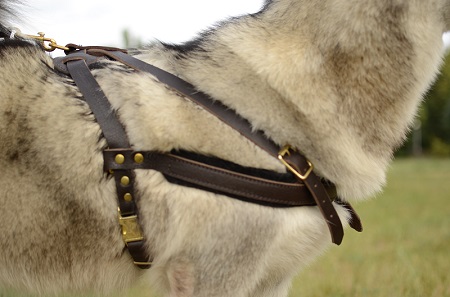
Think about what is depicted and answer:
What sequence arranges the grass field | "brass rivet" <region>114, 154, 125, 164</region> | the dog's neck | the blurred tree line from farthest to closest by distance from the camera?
the blurred tree line → the grass field → the dog's neck → "brass rivet" <region>114, 154, 125, 164</region>

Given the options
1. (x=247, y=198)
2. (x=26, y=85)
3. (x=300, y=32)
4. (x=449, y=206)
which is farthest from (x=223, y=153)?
(x=449, y=206)

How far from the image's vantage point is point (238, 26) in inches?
102

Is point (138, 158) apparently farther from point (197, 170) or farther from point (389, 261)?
point (389, 261)

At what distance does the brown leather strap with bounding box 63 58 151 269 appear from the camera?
2.24 metres

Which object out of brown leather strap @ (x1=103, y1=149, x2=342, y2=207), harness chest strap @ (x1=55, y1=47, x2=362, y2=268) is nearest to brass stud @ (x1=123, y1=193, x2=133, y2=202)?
harness chest strap @ (x1=55, y1=47, x2=362, y2=268)

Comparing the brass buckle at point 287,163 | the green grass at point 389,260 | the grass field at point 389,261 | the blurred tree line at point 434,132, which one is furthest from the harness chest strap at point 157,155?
the blurred tree line at point 434,132

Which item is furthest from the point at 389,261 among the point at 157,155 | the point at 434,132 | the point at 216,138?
the point at 434,132

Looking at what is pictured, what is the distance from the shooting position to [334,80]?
2.38 meters

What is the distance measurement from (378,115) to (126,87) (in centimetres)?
112

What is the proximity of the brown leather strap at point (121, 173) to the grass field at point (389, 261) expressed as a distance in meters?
0.74

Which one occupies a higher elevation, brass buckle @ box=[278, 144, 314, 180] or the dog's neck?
the dog's neck

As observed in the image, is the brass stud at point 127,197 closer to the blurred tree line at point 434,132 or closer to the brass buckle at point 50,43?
the brass buckle at point 50,43

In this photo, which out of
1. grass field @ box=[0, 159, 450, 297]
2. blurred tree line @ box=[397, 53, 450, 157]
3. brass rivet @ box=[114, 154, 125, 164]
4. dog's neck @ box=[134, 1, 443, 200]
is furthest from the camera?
blurred tree line @ box=[397, 53, 450, 157]

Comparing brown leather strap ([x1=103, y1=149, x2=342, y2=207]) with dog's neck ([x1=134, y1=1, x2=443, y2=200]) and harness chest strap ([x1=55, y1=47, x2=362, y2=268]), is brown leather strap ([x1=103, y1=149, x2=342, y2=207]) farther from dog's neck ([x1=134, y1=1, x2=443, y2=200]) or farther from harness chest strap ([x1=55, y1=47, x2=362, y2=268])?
dog's neck ([x1=134, y1=1, x2=443, y2=200])
